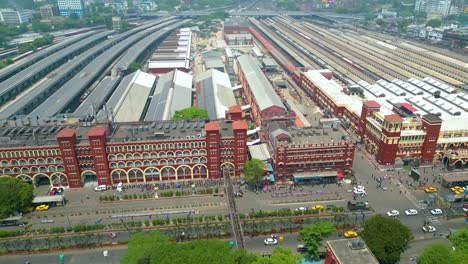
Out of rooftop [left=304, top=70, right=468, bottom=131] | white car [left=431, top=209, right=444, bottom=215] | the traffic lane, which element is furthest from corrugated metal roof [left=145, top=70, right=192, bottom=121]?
white car [left=431, top=209, right=444, bottom=215]

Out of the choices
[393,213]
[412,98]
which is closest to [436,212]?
[393,213]

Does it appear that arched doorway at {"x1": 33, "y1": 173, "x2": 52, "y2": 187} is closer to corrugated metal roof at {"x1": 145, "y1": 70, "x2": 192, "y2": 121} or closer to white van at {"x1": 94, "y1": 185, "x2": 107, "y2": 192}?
white van at {"x1": 94, "y1": 185, "x2": 107, "y2": 192}

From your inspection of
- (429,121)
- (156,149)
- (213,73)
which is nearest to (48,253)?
(156,149)

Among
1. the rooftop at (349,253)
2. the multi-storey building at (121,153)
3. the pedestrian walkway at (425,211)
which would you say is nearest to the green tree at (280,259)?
the rooftop at (349,253)

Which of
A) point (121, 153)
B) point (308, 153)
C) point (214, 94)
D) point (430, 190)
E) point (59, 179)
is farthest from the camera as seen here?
point (214, 94)

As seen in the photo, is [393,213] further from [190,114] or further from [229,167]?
[190,114]

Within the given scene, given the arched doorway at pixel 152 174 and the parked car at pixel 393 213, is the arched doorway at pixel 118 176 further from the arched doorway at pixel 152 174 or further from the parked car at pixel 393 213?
the parked car at pixel 393 213

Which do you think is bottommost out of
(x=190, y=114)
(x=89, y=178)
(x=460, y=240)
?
(x=89, y=178)
